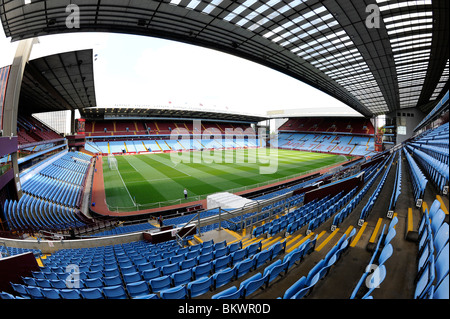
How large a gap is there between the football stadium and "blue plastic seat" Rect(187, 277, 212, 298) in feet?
0.16

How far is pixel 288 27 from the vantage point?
15.2 m

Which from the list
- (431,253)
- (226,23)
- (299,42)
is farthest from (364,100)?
(431,253)

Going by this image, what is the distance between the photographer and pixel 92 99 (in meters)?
31.5

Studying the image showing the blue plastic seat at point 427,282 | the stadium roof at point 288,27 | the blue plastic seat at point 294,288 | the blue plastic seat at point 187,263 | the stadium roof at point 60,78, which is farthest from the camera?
the stadium roof at point 60,78

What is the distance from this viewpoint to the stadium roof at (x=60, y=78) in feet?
51.4

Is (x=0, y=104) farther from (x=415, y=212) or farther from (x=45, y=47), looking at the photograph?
(x=415, y=212)

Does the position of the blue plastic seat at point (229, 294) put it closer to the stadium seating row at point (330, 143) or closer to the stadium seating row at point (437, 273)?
the stadium seating row at point (437, 273)

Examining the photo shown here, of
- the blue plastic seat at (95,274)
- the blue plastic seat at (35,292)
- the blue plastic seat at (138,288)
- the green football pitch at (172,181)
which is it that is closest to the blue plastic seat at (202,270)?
the blue plastic seat at (138,288)

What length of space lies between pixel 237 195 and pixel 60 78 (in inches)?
777

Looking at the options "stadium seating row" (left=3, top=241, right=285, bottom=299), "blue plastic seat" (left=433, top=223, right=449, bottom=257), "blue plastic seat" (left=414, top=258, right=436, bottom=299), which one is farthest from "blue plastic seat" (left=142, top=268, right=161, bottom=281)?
"blue plastic seat" (left=433, top=223, right=449, bottom=257)

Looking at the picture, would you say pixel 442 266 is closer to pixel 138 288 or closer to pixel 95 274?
pixel 138 288

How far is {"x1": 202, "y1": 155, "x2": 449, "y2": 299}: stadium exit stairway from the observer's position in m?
3.56

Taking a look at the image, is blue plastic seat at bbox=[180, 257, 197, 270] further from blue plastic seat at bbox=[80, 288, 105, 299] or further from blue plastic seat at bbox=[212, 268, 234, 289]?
blue plastic seat at bbox=[80, 288, 105, 299]

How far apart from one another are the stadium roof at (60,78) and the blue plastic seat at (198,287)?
1677cm
